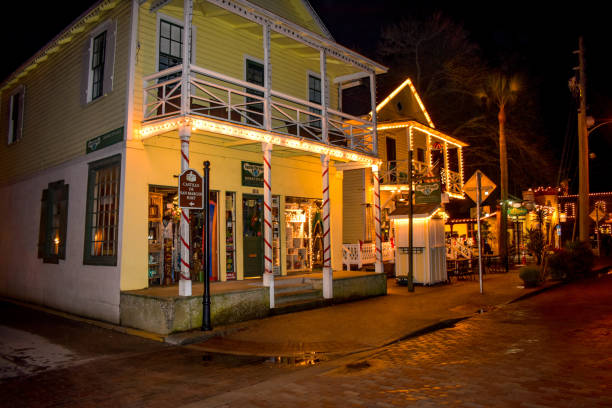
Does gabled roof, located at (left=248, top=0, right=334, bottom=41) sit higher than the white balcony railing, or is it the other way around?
gabled roof, located at (left=248, top=0, right=334, bottom=41)

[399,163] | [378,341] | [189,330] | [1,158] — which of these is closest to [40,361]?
[189,330]

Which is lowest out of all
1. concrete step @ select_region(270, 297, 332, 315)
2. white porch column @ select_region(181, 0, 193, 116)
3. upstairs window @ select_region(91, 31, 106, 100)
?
concrete step @ select_region(270, 297, 332, 315)

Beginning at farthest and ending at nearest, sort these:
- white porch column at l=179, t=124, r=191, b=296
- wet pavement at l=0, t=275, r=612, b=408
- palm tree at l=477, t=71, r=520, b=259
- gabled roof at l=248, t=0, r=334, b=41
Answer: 1. palm tree at l=477, t=71, r=520, b=259
2. gabled roof at l=248, t=0, r=334, b=41
3. white porch column at l=179, t=124, r=191, b=296
4. wet pavement at l=0, t=275, r=612, b=408

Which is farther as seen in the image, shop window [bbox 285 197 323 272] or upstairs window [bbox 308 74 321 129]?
upstairs window [bbox 308 74 321 129]


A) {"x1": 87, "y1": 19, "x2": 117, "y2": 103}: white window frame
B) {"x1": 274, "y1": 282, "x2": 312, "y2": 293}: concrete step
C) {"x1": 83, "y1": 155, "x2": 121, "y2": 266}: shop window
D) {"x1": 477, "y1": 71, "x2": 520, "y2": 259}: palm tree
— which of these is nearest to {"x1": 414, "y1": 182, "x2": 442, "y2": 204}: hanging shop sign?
{"x1": 274, "y1": 282, "x2": 312, "y2": 293}: concrete step

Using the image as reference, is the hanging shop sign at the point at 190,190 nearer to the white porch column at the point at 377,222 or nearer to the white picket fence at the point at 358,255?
the white porch column at the point at 377,222

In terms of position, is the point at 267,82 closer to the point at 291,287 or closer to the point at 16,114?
the point at 291,287

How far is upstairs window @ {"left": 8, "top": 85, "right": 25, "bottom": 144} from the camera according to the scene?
1606cm

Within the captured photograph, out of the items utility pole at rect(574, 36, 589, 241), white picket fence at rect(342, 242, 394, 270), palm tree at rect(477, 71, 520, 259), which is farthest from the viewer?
palm tree at rect(477, 71, 520, 259)

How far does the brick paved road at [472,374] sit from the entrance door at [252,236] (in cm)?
610

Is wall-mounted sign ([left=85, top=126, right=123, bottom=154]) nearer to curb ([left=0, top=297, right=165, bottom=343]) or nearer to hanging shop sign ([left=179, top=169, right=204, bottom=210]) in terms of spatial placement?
hanging shop sign ([left=179, top=169, right=204, bottom=210])

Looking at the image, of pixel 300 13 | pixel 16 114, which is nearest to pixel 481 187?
pixel 300 13

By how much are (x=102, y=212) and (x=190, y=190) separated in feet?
12.4

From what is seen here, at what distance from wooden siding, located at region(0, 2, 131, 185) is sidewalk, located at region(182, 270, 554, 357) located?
5896 millimetres
